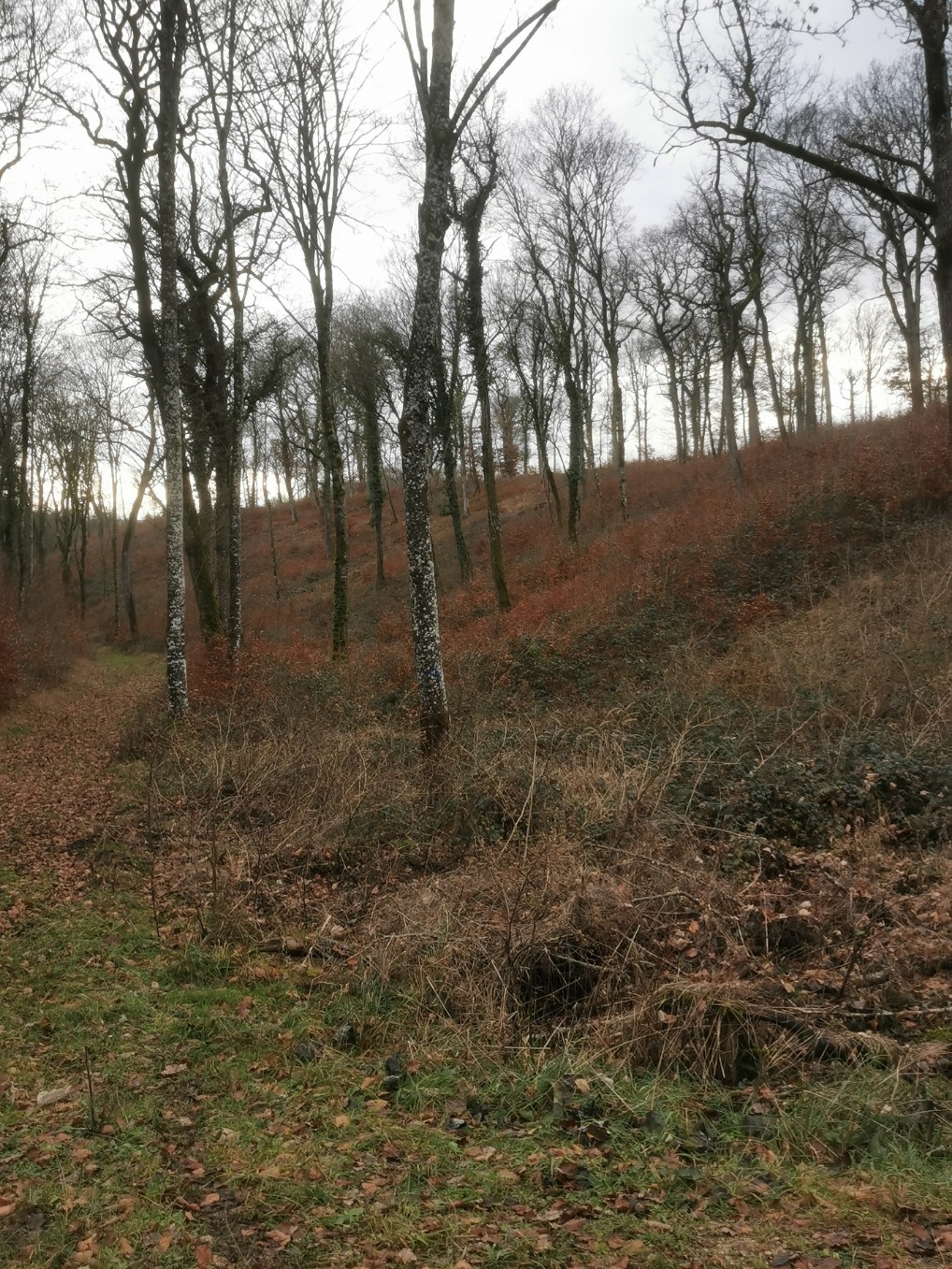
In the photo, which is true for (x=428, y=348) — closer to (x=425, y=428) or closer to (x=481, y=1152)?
(x=425, y=428)

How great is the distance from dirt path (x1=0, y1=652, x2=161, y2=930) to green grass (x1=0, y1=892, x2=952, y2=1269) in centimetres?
266

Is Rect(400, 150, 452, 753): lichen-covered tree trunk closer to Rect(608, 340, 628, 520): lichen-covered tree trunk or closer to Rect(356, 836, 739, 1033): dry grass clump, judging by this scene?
Rect(356, 836, 739, 1033): dry grass clump

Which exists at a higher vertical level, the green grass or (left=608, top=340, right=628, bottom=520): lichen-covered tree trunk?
(left=608, top=340, right=628, bottom=520): lichen-covered tree trunk

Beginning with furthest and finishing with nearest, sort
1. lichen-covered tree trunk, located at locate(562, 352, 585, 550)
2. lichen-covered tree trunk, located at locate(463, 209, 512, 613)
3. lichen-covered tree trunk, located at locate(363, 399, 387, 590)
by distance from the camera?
lichen-covered tree trunk, located at locate(363, 399, 387, 590) → lichen-covered tree trunk, located at locate(562, 352, 585, 550) → lichen-covered tree trunk, located at locate(463, 209, 512, 613)

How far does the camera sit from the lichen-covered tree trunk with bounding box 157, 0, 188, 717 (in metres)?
13.6

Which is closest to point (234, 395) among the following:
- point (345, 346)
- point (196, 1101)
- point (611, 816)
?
point (345, 346)

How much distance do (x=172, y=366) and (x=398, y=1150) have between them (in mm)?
12607

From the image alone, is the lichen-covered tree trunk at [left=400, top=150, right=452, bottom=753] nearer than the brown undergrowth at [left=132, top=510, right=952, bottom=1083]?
No

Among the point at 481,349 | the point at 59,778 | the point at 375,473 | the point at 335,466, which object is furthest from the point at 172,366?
the point at 375,473

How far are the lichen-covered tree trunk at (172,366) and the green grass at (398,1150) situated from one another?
8.70 meters

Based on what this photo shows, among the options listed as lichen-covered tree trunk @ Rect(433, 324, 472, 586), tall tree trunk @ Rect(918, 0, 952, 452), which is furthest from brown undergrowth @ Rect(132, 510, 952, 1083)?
lichen-covered tree trunk @ Rect(433, 324, 472, 586)

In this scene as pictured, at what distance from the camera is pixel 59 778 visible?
11.8m

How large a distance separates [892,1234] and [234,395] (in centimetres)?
1955

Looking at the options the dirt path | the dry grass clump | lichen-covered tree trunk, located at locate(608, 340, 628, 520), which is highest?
lichen-covered tree trunk, located at locate(608, 340, 628, 520)
